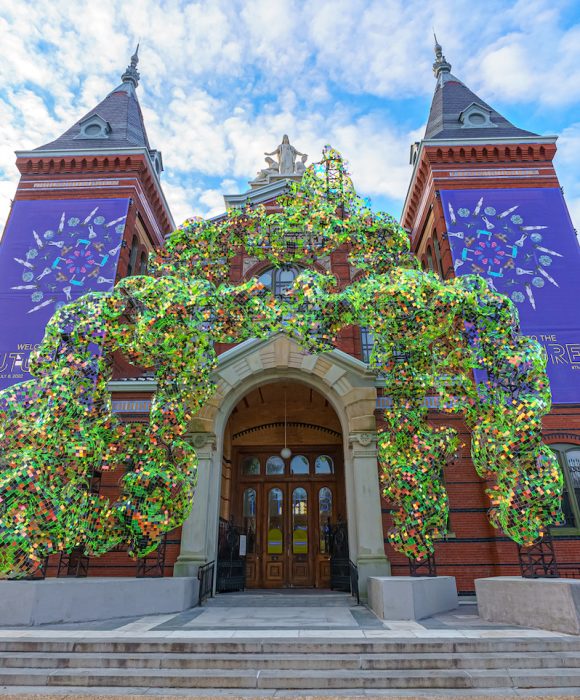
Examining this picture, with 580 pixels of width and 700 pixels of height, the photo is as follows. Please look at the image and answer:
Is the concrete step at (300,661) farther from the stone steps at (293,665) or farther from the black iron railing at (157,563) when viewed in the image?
the black iron railing at (157,563)

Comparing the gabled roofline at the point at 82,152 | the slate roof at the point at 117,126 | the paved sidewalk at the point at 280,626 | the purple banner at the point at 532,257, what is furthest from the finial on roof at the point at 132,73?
the paved sidewalk at the point at 280,626

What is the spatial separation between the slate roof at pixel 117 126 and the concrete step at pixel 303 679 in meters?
15.4

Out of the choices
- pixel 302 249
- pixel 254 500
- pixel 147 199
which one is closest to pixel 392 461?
pixel 302 249

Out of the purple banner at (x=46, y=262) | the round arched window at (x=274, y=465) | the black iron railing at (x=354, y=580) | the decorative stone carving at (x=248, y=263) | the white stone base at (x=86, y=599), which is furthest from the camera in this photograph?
the decorative stone carving at (x=248, y=263)

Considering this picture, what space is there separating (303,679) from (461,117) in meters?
17.9

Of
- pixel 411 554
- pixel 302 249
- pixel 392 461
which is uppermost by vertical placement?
pixel 302 249

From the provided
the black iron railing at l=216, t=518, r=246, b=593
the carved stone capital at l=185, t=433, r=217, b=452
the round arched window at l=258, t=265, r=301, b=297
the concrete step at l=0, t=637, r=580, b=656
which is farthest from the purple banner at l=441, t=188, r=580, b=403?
the black iron railing at l=216, t=518, r=246, b=593

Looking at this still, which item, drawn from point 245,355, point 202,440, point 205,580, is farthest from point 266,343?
point 205,580

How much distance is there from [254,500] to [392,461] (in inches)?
262

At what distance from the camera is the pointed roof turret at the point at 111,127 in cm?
1625

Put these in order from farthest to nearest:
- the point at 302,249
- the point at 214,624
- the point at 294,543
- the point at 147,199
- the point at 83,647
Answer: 1. the point at 147,199
2. the point at 294,543
3. the point at 302,249
4. the point at 214,624
5. the point at 83,647

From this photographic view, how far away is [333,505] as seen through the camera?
13914mm

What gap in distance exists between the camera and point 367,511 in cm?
1048

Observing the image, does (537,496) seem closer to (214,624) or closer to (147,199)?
(214,624)
